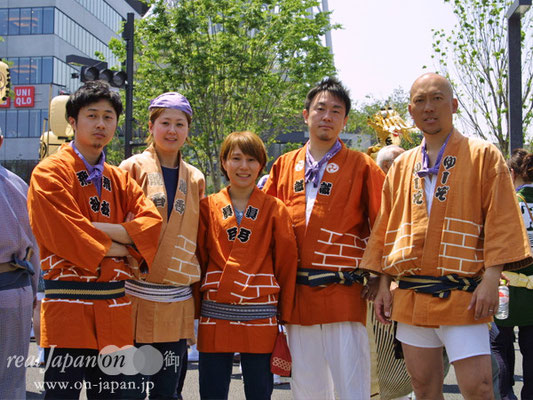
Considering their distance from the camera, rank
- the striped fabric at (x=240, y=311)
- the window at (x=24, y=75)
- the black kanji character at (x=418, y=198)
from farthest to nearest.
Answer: the window at (x=24, y=75), the striped fabric at (x=240, y=311), the black kanji character at (x=418, y=198)

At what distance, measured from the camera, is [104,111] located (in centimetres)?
322

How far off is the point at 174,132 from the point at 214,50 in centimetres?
1065

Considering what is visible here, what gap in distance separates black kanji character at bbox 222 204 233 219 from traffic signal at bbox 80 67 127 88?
7730 mm

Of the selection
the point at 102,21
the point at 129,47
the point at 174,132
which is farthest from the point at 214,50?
the point at 102,21

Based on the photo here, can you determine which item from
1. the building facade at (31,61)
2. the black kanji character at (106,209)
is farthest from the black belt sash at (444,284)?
the building facade at (31,61)

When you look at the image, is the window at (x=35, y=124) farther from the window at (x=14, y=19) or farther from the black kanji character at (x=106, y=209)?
the black kanji character at (x=106, y=209)

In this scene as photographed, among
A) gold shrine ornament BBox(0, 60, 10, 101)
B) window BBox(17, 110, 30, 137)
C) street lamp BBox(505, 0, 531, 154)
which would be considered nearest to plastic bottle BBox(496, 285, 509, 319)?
street lamp BBox(505, 0, 531, 154)

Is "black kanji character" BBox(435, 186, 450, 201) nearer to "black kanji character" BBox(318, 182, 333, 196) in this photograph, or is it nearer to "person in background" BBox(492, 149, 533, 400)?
"black kanji character" BBox(318, 182, 333, 196)

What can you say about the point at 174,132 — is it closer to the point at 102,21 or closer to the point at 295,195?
the point at 295,195

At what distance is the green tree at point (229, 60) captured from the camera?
1379 centimetres

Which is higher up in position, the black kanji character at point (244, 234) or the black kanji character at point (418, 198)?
the black kanji character at point (418, 198)

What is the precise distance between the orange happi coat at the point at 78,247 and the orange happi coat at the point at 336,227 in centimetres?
87

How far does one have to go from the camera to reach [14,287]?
3.16 metres

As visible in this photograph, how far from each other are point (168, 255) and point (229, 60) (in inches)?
433
